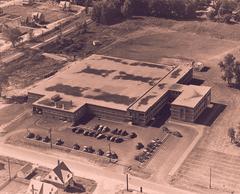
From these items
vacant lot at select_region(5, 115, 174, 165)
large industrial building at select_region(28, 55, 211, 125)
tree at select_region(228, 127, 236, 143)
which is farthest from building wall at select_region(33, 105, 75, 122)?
tree at select_region(228, 127, 236, 143)

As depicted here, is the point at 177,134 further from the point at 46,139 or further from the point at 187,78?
the point at 187,78

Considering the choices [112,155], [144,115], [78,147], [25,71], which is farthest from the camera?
[25,71]

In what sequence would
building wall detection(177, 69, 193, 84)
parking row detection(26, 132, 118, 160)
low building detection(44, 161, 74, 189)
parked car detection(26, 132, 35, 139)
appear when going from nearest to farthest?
low building detection(44, 161, 74, 189)
parking row detection(26, 132, 118, 160)
parked car detection(26, 132, 35, 139)
building wall detection(177, 69, 193, 84)

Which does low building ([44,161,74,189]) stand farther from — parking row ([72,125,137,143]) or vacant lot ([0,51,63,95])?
vacant lot ([0,51,63,95])

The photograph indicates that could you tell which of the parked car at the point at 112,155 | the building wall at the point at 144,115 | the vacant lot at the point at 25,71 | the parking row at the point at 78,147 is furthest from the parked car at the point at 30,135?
the vacant lot at the point at 25,71

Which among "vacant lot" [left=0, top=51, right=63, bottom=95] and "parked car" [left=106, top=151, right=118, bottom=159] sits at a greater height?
"vacant lot" [left=0, top=51, right=63, bottom=95]

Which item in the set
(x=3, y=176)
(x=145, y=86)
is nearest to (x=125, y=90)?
(x=145, y=86)

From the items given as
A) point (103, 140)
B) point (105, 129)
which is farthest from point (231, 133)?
point (105, 129)
